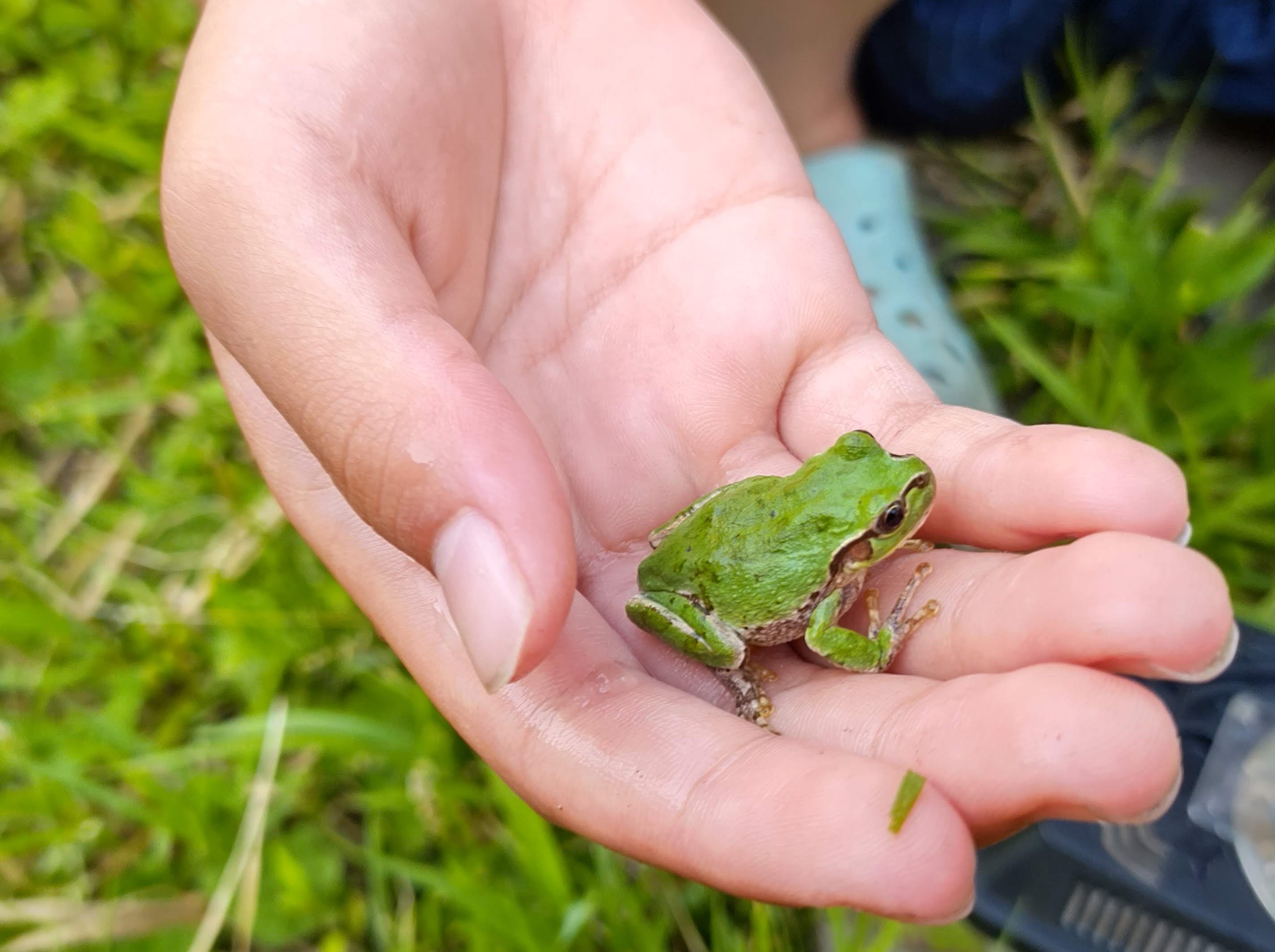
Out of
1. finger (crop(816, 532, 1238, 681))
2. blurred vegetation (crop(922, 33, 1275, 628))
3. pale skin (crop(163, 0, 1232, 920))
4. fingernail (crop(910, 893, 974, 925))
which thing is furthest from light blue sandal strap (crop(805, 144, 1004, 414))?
fingernail (crop(910, 893, 974, 925))

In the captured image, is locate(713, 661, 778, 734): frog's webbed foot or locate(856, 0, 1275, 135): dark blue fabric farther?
locate(856, 0, 1275, 135): dark blue fabric

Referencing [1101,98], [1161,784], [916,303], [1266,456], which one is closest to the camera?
[1161,784]

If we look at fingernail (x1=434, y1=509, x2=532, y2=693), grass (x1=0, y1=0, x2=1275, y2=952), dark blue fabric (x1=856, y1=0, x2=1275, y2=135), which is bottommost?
grass (x1=0, y1=0, x2=1275, y2=952)

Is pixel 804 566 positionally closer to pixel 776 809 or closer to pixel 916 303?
pixel 776 809

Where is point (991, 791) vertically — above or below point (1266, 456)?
above

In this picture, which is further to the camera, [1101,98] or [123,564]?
[1101,98]

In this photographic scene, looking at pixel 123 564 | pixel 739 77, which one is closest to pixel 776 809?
pixel 739 77

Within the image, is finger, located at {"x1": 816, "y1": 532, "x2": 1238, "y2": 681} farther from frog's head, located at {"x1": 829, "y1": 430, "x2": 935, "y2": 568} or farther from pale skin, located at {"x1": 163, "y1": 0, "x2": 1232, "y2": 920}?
frog's head, located at {"x1": 829, "y1": 430, "x2": 935, "y2": 568}
